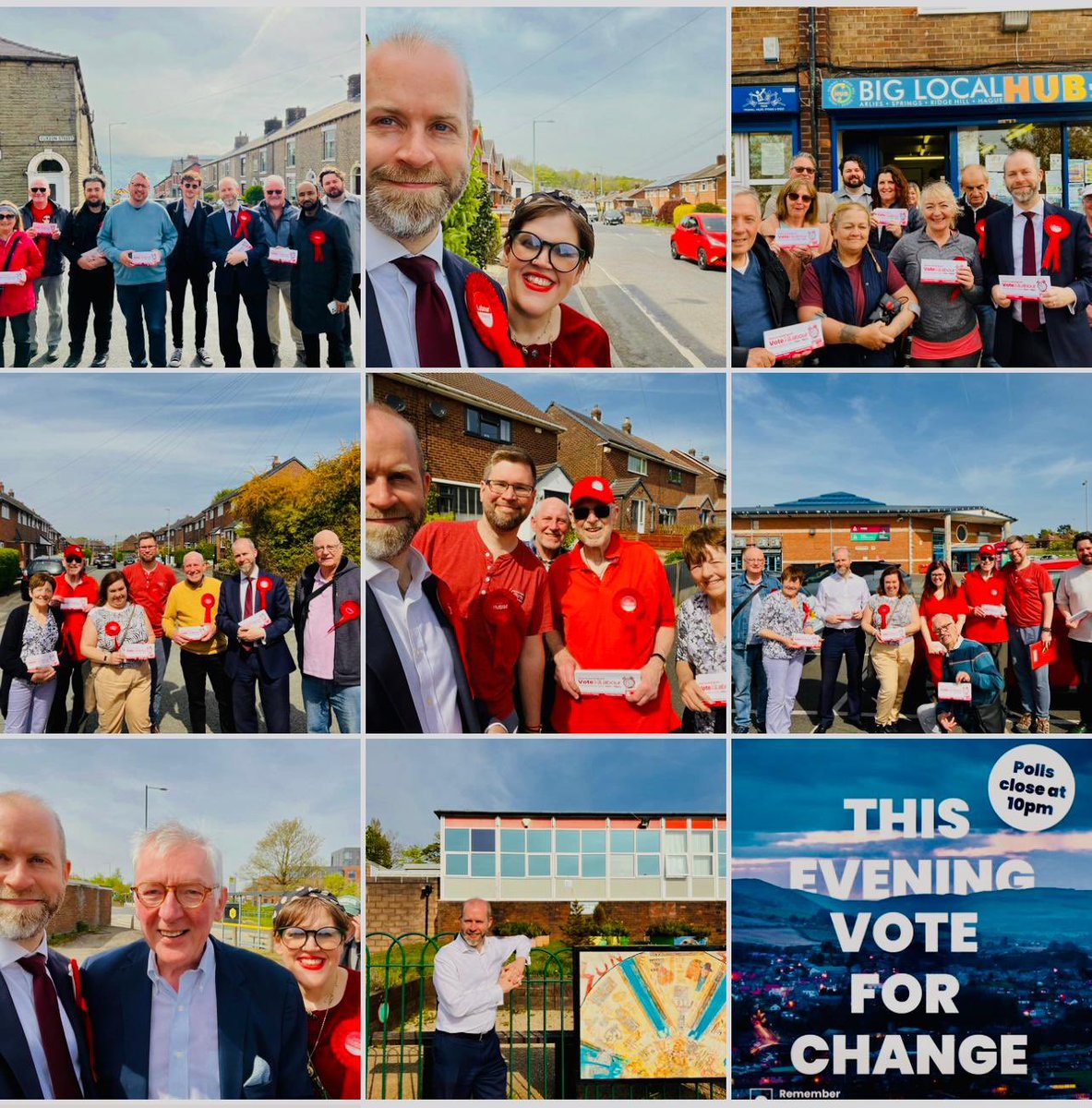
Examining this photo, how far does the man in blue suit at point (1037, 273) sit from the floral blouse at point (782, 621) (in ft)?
5.32

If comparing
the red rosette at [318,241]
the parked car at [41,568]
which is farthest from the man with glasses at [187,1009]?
the red rosette at [318,241]

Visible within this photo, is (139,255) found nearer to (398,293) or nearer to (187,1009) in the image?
(398,293)

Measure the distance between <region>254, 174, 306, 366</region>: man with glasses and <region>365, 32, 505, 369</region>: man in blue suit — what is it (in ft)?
1.45

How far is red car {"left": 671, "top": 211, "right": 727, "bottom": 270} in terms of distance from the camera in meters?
6.69

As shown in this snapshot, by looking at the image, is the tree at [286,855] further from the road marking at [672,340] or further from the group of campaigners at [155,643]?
the road marking at [672,340]

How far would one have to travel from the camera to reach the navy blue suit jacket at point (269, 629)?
21.6 ft

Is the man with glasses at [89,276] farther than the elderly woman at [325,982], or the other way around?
the man with glasses at [89,276]

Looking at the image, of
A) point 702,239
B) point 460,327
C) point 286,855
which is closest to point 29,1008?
point 286,855

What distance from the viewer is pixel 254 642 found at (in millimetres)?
6594

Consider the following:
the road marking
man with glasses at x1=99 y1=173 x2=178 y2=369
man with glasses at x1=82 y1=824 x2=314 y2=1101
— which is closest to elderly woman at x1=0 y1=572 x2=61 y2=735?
man with glasses at x1=82 y1=824 x2=314 y2=1101

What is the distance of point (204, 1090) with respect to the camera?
6.23m

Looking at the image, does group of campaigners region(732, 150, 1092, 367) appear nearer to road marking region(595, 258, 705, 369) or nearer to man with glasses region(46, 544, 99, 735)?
road marking region(595, 258, 705, 369)

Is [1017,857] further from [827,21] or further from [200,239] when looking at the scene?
[200,239]

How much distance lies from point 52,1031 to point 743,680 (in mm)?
3549
